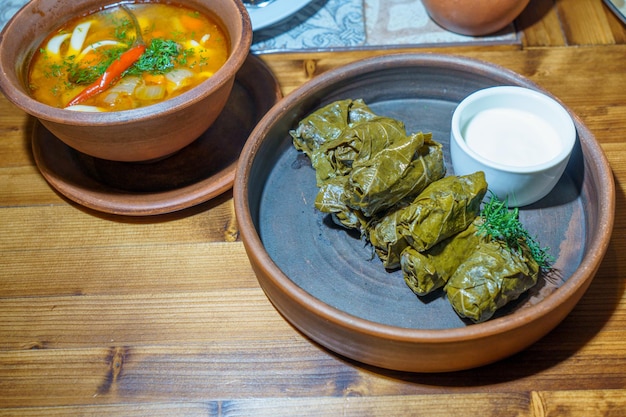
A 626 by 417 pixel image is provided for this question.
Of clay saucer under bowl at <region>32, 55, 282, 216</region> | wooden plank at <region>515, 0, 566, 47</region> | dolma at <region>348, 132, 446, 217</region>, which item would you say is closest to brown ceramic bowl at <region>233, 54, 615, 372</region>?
dolma at <region>348, 132, 446, 217</region>

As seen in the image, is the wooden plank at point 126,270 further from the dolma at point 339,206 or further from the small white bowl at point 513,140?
the small white bowl at point 513,140

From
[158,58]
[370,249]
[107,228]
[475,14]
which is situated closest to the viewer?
[370,249]

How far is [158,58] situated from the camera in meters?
2.92

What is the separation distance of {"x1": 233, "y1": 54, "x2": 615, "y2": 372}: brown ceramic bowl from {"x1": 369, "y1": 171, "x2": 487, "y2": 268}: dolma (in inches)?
5.2

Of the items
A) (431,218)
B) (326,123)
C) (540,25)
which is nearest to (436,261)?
(431,218)

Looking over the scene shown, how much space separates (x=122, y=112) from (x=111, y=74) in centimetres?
47

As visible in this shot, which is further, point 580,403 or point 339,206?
point 339,206

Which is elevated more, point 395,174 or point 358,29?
point 395,174

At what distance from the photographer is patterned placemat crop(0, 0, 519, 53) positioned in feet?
11.4

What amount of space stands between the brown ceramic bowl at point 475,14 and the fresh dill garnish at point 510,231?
54.0 inches

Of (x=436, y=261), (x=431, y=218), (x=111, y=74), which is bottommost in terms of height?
(x=436, y=261)

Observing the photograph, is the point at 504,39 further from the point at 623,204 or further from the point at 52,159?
the point at 52,159

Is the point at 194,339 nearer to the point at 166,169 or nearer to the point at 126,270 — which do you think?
the point at 126,270

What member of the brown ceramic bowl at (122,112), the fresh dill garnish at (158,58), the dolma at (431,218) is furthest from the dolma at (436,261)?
the fresh dill garnish at (158,58)
